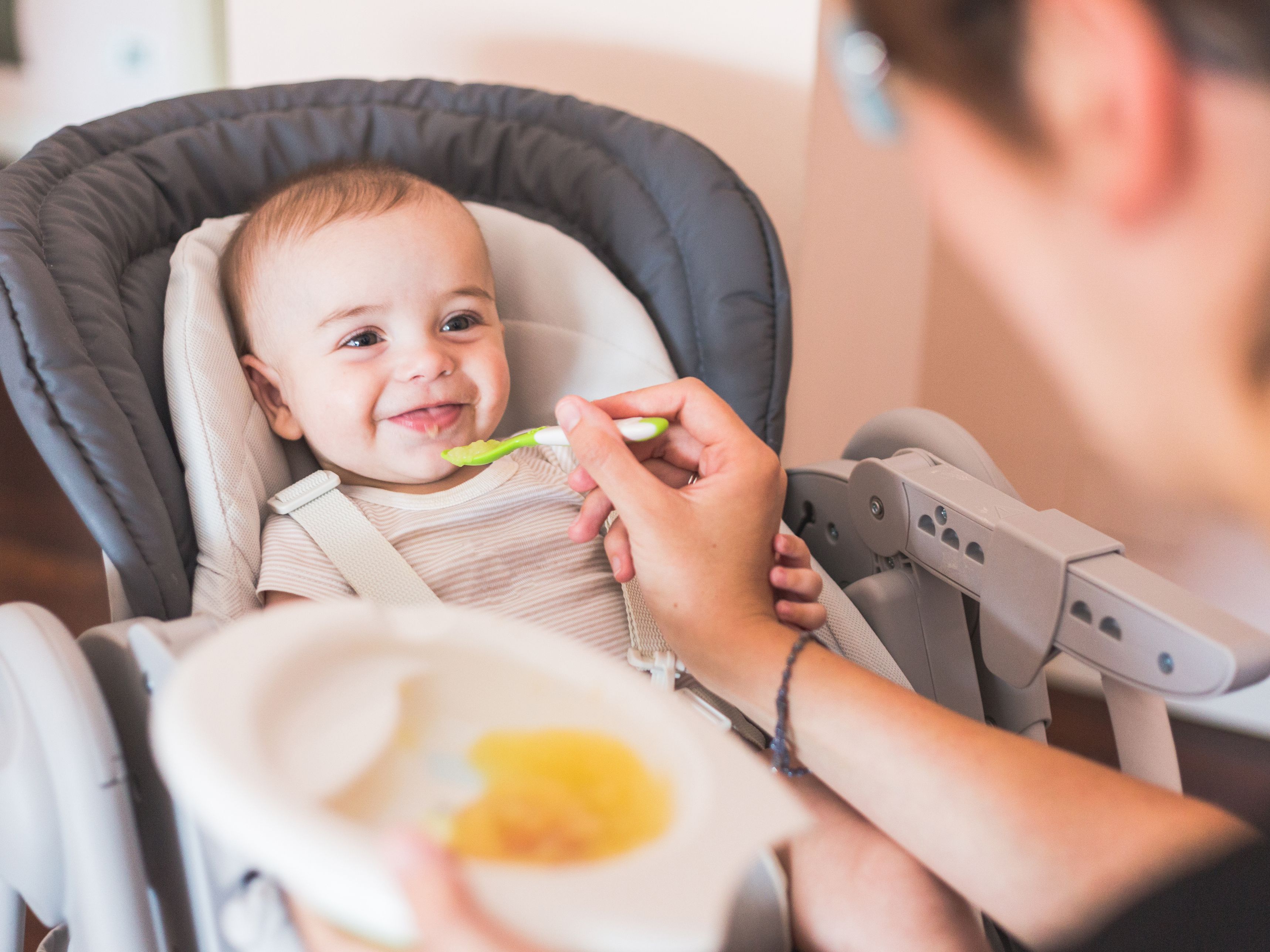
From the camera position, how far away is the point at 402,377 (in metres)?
0.94

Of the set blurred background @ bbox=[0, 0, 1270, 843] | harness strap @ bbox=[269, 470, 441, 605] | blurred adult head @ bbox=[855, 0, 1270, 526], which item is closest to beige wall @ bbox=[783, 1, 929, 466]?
blurred background @ bbox=[0, 0, 1270, 843]

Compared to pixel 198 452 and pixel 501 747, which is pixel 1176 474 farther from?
pixel 198 452

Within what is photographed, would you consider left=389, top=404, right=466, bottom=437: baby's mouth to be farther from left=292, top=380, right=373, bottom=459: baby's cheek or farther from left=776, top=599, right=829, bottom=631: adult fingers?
left=776, top=599, right=829, bottom=631: adult fingers

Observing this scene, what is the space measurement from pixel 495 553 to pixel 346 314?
10.7 inches

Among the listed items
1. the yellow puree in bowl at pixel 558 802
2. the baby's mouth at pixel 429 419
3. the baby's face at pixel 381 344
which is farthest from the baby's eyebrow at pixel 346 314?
the yellow puree in bowl at pixel 558 802

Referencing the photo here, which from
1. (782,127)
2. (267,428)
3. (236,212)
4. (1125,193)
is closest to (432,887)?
(1125,193)

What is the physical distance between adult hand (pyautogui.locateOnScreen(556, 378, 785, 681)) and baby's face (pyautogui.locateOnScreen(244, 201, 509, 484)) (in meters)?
0.24

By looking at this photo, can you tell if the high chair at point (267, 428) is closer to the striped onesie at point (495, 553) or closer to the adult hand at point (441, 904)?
the striped onesie at point (495, 553)

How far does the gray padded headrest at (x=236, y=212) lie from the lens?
755 millimetres

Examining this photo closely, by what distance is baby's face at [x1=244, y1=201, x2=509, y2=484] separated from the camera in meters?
0.94

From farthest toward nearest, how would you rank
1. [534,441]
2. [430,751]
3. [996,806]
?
[534,441] → [996,806] → [430,751]

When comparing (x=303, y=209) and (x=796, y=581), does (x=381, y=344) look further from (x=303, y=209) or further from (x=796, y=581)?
(x=796, y=581)

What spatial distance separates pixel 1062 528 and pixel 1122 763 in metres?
0.18

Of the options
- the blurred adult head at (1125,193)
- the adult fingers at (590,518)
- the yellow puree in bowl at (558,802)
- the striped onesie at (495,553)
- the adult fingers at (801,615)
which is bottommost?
the striped onesie at (495,553)
